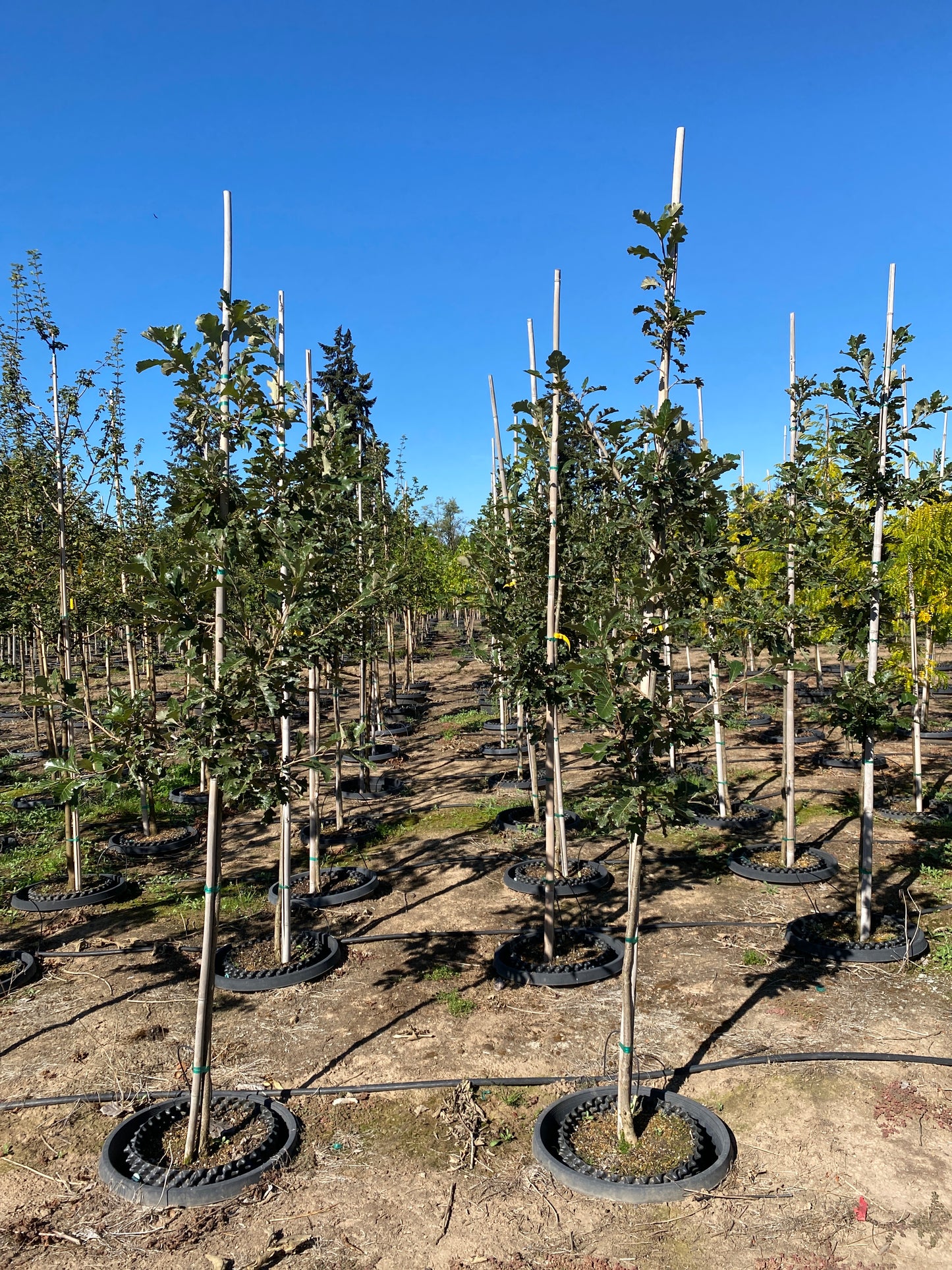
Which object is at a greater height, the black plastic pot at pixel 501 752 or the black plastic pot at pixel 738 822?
the black plastic pot at pixel 501 752

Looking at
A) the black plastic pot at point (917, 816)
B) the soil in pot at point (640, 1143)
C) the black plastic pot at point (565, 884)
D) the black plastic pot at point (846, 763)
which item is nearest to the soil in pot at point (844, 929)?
the black plastic pot at point (565, 884)

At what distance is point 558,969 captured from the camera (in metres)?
6.63

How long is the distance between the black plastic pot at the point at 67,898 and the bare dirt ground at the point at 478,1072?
166 millimetres

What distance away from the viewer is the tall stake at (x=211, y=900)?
4488 millimetres

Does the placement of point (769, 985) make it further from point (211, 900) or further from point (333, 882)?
point (333, 882)

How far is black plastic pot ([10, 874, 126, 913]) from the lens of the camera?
8.41 metres

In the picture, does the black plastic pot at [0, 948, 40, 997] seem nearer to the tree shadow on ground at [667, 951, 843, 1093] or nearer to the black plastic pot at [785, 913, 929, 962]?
the tree shadow on ground at [667, 951, 843, 1093]

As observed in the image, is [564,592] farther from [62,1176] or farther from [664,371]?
[62,1176]

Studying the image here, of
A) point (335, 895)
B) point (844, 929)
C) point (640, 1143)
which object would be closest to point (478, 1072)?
point (640, 1143)

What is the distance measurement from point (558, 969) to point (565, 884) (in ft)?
6.50

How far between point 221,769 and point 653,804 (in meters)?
2.38

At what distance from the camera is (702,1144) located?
15.0 feet

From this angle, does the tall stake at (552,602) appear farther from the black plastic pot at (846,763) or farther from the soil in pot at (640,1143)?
the black plastic pot at (846,763)

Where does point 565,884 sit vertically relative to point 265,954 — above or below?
above
